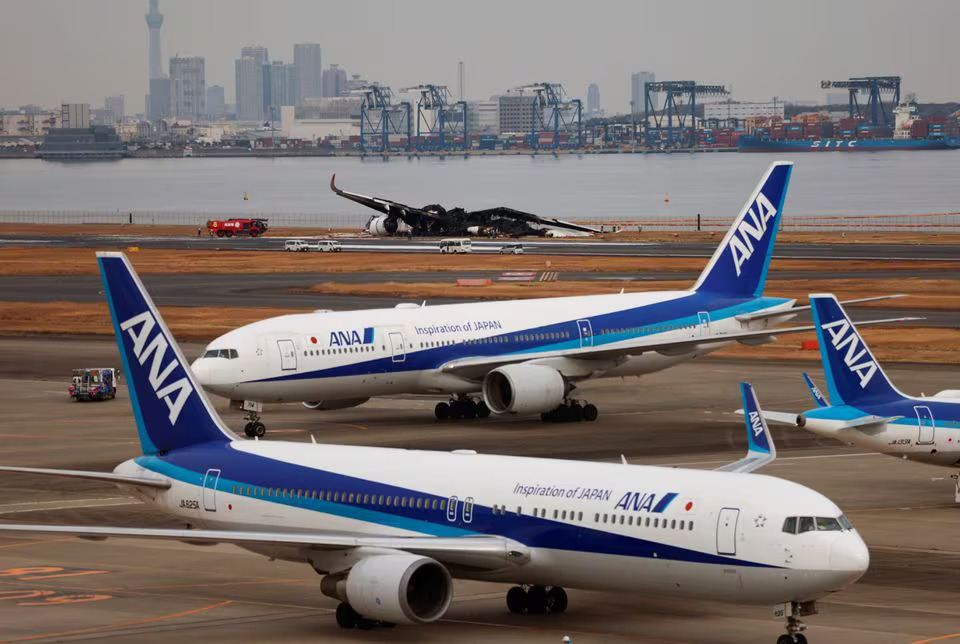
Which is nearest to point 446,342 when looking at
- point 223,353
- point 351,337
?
point 351,337

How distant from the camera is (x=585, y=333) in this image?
237ft

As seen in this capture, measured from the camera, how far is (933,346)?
91.9m

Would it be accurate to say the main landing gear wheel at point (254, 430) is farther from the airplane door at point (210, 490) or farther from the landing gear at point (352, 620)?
the landing gear at point (352, 620)

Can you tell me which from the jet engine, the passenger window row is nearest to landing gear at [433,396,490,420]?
the passenger window row

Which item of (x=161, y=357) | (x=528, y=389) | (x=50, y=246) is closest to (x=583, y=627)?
(x=161, y=357)

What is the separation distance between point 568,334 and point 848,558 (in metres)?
41.7

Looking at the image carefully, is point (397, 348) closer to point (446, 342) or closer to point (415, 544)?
point (446, 342)

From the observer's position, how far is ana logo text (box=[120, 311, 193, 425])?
38.9 meters

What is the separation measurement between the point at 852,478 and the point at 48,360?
51.5 meters

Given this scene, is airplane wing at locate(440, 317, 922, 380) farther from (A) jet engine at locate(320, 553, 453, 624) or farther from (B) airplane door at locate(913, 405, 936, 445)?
(A) jet engine at locate(320, 553, 453, 624)

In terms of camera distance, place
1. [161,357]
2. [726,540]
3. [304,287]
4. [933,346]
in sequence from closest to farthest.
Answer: [726,540] → [161,357] → [933,346] → [304,287]

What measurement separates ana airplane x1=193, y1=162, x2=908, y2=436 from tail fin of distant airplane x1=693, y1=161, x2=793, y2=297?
0.05 metres

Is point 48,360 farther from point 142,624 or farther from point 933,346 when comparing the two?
point 142,624

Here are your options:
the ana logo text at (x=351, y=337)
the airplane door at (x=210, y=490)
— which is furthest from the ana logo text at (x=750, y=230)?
the airplane door at (x=210, y=490)
